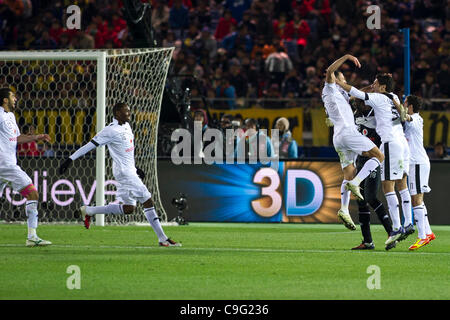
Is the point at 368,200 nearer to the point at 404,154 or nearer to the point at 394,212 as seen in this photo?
the point at 394,212

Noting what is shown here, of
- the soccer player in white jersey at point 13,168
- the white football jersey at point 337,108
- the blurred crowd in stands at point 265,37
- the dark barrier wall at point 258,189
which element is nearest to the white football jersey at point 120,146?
the soccer player in white jersey at point 13,168

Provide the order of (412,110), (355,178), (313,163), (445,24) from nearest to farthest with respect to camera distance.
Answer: (355,178) → (412,110) → (313,163) → (445,24)

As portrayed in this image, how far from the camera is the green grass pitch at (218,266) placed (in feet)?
27.0

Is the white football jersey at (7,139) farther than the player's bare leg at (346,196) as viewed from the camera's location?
Yes

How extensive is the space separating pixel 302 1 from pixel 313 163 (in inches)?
338

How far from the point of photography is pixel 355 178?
40.2 ft

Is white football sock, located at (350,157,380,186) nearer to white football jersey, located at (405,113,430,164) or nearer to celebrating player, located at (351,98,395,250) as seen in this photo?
celebrating player, located at (351,98,395,250)

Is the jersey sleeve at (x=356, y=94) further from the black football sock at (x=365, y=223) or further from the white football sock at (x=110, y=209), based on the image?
the white football sock at (x=110, y=209)

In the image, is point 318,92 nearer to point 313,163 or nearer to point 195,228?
point 313,163

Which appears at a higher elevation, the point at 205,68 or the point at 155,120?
the point at 205,68

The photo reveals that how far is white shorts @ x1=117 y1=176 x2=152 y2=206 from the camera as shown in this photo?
509 inches

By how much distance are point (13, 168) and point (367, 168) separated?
477 centimetres

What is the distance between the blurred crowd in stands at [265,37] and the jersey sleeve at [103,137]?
28.3 ft
